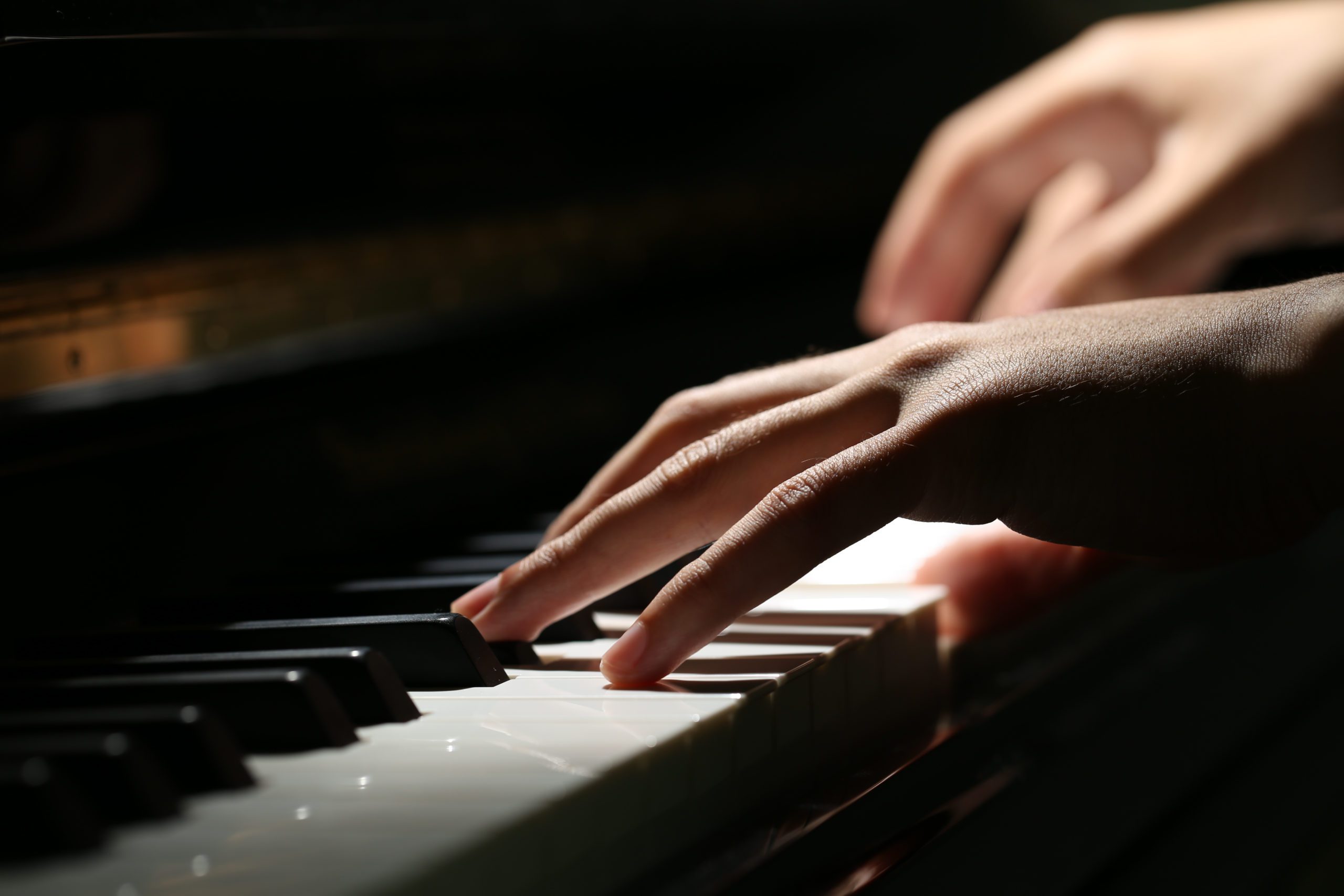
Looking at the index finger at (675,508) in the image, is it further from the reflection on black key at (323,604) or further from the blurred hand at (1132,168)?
the blurred hand at (1132,168)

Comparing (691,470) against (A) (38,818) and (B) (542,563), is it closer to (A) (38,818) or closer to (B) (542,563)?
(B) (542,563)

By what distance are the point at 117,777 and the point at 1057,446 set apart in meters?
0.53

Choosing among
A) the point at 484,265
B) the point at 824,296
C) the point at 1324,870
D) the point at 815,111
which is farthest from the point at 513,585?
the point at 815,111

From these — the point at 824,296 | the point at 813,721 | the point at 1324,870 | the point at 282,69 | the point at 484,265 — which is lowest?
the point at 1324,870

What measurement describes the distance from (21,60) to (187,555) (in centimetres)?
36

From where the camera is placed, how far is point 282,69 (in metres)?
0.87

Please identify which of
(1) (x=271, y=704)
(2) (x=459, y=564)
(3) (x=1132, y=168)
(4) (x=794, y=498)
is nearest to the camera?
(1) (x=271, y=704)

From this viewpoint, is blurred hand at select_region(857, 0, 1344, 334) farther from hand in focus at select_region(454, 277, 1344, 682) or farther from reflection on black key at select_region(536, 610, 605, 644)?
reflection on black key at select_region(536, 610, 605, 644)


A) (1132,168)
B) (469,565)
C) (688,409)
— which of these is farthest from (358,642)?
(1132,168)

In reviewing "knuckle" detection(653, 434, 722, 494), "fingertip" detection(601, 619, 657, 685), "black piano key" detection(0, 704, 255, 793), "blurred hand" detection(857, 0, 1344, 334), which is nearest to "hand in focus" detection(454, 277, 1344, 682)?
"knuckle" detection(653, 434, 722, 494)

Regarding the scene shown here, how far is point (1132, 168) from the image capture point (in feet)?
4.94

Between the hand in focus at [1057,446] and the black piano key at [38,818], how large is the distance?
1.03ft

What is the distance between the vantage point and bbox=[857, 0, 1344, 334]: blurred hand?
4.29 feet

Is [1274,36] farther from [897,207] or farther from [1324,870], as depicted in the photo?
[1324,870]
